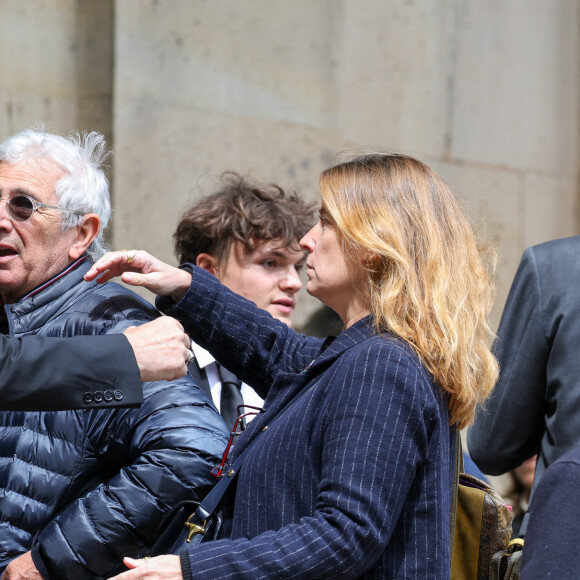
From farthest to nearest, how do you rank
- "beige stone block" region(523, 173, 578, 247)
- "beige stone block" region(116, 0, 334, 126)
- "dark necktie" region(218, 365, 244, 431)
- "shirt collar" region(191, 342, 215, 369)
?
"beige stone block" region(523, 173, 578, 247), "beige stone block" region(116, 0, 334, 126), "shirt collar" region(191, 342, 215, 369), "dark necktie" region(218, 365, 244, 431)

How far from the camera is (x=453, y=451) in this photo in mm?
2047

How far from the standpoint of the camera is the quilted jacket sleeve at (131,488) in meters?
2.25

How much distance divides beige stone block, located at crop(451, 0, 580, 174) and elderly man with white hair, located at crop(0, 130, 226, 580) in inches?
140

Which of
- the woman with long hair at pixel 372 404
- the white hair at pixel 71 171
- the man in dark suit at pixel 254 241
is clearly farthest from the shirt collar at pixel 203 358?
the woman with long hair at pixel 372 404

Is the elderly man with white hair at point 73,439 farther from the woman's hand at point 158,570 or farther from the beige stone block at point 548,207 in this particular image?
the beige stone block at point 548,207

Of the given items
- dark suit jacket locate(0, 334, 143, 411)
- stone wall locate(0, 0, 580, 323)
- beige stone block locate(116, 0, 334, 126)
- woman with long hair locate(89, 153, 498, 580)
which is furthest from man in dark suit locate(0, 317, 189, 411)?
beige stone block locate(116, 0, 334, 126)

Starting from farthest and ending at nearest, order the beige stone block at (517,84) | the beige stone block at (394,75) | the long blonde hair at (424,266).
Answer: the beige stone block at (517,84)
the beige stone block at (394,75)
the long blonde hair at (424,266)

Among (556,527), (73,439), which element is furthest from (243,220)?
(556,527)

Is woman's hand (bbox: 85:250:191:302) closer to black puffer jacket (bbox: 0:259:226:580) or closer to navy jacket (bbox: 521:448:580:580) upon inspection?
black puffer jacket (bbox: 0:259:226:580)

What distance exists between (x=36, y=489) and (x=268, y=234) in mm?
1455

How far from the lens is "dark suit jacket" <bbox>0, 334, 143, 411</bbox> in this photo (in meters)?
2.16

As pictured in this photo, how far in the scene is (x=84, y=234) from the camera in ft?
8.99

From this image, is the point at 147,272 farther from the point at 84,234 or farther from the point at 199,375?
the point at 199,375

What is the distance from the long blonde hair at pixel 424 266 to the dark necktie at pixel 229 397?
3.44 ft
